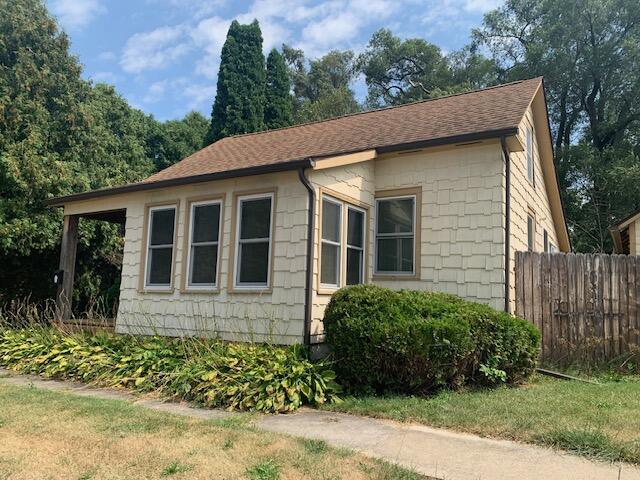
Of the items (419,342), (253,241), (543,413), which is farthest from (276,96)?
(543,413)

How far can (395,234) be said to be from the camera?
9531 millimetres

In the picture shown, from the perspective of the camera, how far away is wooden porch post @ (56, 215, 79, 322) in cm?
1120

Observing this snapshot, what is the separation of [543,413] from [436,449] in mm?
1598

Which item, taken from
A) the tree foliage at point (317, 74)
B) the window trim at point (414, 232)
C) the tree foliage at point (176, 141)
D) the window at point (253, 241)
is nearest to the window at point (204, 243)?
the window at point (253, 241)

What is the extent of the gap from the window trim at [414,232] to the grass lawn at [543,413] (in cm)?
274

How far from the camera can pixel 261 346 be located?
775 cm

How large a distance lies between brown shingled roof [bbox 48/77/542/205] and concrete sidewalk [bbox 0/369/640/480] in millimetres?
3702

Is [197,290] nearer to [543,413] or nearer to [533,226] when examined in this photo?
[543,413]

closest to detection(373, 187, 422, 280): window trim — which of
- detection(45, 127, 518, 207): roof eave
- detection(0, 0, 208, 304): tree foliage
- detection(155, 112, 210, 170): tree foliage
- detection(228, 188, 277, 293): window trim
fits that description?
detection(45, 127, 518, 207): roof eave

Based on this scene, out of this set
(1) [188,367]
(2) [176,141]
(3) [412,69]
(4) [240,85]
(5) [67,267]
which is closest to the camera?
(1) [188,367]

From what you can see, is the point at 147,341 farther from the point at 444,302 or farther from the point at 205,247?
the point at 444,302

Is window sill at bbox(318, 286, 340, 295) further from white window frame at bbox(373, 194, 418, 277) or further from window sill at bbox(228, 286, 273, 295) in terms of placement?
white window frame at bbox(373, 194, 418, 277)

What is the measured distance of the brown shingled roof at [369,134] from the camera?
29.2 feet

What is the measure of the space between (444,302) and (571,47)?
2551 cm
